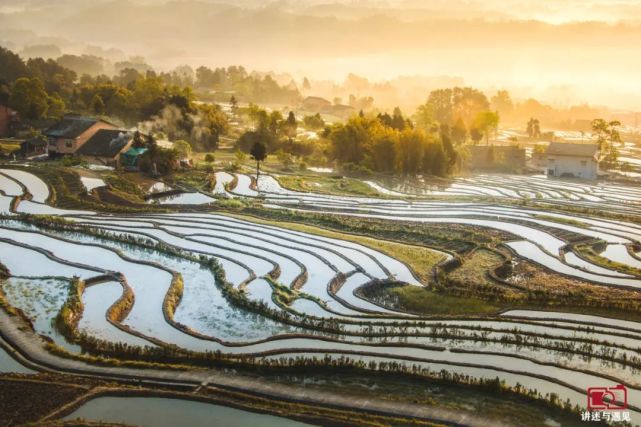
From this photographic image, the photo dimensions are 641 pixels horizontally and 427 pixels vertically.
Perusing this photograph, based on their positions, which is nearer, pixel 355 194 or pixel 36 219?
pixel 36 219

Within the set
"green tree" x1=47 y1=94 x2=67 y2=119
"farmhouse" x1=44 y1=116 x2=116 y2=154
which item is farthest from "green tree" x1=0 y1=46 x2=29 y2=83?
"farmhouse" x1=44 y1=116 x2=116 y2=154

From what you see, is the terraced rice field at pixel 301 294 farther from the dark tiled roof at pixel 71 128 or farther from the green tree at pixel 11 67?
the green tree at pixel 11 67

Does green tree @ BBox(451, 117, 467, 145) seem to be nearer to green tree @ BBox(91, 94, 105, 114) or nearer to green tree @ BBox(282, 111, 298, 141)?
green tree @ BBox(282, 111, 298, 141)

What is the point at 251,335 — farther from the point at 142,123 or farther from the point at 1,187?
the point at 142,123

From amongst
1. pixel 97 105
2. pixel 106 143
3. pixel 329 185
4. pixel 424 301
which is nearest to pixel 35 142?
pixel 106 143

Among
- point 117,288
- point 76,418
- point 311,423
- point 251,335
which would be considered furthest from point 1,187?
point 311,423
